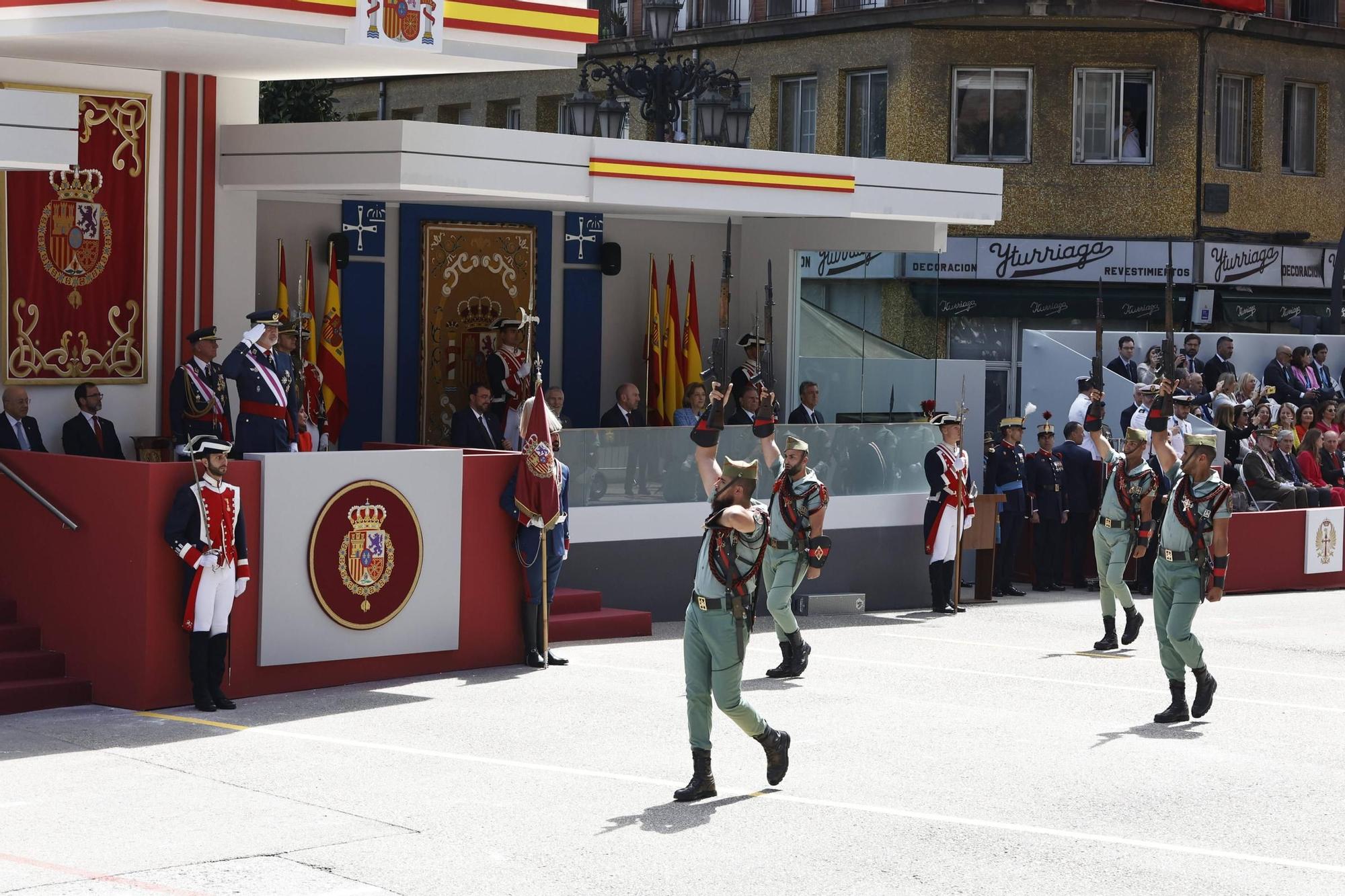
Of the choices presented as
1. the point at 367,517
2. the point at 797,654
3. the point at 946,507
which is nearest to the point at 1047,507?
the point at 946,507

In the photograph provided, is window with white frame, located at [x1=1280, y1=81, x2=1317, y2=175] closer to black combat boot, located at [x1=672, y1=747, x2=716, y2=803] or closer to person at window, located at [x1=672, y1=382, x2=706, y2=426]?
person at window, located at [x1=672, y1=382, x2=706, y2=426]

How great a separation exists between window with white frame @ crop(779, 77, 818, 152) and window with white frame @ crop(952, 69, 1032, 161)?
266 cm

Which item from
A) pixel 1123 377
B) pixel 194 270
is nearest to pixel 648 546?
pixel 194 270

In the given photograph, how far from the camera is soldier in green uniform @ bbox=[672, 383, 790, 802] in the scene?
1032 centimetres

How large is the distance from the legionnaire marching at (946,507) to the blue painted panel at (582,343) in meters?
3.98

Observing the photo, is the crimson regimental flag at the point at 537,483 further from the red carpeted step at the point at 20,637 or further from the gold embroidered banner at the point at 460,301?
the gold embroidered banner at the point at 460,301

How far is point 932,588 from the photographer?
19484 millimetres

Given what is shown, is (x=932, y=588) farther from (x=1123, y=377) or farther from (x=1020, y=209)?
(x=1020, y=209)

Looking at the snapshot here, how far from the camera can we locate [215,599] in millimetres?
12867

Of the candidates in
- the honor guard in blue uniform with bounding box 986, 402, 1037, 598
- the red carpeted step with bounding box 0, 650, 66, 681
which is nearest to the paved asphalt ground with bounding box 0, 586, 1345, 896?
the red carpeted step with bounding box 0, 650, 66, 681

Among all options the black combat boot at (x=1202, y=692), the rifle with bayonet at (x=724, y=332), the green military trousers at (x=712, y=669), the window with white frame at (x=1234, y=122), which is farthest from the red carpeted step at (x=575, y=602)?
the window with white frame at (x=1234, y=122)

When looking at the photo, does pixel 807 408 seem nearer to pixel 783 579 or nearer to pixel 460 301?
pixel 460 301

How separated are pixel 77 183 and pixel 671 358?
7583 millimetres

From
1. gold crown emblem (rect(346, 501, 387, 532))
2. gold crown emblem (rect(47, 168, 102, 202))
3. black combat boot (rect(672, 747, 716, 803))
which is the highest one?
gold crown emblem (rect(47, 168, 102, 202))
